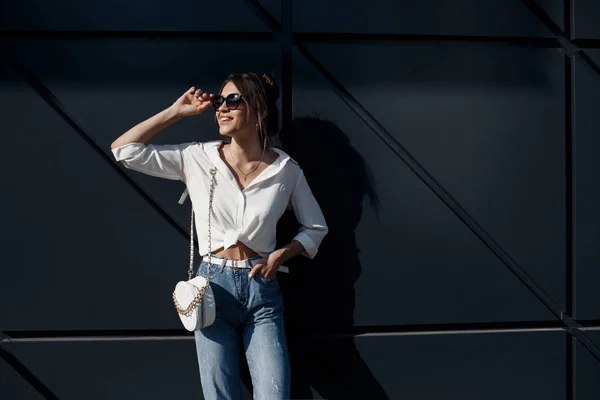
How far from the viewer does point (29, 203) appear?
3.12 metres

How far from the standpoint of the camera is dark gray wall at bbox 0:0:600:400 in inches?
123

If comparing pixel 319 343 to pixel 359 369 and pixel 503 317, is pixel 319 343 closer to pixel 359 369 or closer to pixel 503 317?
pixel 359 369

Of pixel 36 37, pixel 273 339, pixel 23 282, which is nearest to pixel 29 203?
pixel 23 282

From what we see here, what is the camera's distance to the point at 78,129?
313cm

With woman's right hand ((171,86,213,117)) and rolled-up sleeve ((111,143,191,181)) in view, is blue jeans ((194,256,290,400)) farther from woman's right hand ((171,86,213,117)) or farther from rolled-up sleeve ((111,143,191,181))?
woman's right hand ((171,86,213,117))

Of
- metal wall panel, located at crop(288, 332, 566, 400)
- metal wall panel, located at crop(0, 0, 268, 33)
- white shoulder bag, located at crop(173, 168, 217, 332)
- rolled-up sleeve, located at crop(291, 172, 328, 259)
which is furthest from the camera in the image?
metal wall panel, located at crop(288, 332, 566, 400)

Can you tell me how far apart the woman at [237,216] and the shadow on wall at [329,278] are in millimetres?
374

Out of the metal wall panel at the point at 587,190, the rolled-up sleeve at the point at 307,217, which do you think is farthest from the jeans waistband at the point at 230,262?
the metal wall panel at the point at 587,190

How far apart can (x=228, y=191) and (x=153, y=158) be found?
41 cm

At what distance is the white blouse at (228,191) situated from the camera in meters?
2.68

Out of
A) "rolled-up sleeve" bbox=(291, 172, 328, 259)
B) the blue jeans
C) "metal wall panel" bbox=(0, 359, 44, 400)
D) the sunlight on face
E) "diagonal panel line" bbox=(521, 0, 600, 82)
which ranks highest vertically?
"diagonal panel line" bbox=(521, 0, 600, 82)

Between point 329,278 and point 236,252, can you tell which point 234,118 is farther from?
point 329,278

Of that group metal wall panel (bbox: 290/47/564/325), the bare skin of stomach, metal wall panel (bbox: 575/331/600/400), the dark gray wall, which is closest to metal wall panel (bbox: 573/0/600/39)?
the dark gray wall

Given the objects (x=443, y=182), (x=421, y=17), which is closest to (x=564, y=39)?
(x=421, y=17)
